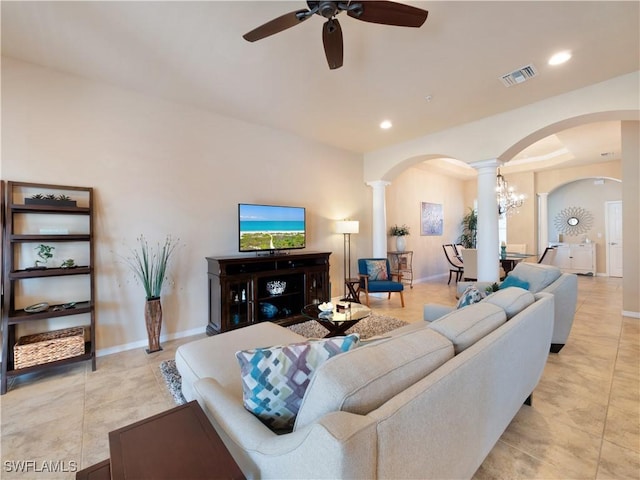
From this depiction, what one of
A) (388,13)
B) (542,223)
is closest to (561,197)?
(542,223)

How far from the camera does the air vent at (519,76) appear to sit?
2.77 meters

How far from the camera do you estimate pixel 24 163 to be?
2607 mm

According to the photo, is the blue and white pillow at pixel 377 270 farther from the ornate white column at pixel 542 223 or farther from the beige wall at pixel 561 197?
the ornate white column at pixel 542 223

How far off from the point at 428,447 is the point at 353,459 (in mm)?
407

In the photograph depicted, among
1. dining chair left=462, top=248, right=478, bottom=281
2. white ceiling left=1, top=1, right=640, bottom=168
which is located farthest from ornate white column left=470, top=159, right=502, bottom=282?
dining chair left=462, top=248, right=478, bottom=281

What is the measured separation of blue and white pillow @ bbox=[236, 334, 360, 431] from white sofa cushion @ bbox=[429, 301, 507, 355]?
54 centimetres

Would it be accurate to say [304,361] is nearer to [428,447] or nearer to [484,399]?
[428,447]

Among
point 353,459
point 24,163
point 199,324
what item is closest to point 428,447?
point 353,459

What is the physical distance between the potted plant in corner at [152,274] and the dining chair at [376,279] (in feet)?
9.57

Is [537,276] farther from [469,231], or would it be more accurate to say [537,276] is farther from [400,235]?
[469,231]

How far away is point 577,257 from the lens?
7797 millimetres

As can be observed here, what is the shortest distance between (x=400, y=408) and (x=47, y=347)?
315 cm

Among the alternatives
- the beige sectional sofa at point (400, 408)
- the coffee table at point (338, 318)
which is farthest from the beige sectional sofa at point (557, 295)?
the beige sectional sofa at point (400, 408)

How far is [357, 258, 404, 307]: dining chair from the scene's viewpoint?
14.9ft
